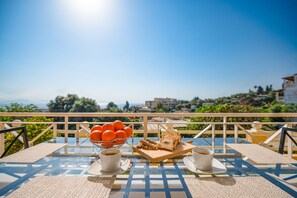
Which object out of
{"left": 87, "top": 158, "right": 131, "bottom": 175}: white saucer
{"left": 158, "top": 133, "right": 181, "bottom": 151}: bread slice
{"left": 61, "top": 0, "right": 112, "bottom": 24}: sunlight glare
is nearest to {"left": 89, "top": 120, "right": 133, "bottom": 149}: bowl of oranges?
{"left": 87, "top": 158, "right": 131, "bottom": 175}: white saucer

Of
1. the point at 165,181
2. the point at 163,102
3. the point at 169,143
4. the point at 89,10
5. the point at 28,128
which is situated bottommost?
the point at 28,128

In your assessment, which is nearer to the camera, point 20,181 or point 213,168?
point 20,181

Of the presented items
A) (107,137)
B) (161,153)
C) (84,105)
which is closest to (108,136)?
(107,137)

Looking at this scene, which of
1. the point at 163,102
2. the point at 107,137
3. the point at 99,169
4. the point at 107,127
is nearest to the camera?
the point at 99,169

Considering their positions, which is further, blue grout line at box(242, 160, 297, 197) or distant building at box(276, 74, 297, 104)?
distant building at box(276, 74, 297, 104)

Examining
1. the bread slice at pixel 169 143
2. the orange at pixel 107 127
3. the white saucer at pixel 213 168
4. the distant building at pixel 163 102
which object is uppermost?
the distant building at pixel 163 102

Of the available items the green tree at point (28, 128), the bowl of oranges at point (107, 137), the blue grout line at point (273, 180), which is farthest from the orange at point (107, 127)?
the green tree at point (28, 128)

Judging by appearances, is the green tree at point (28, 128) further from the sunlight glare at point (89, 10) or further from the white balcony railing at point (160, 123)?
the sunlight glare at point (89, 10)

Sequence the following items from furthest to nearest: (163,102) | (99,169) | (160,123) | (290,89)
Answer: (163,102) → (290,89) → (160,123) → (99,169)

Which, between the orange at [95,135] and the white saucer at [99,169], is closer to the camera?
the white saucer at [99,169]

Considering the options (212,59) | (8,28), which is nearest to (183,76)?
(212,59)

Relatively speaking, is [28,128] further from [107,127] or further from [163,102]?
[163,102]

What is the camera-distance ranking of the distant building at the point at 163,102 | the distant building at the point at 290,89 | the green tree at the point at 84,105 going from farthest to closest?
the green tree at the point at 84,105 → the distant building at the point at 163,102 → the distant building at the point at 290,89

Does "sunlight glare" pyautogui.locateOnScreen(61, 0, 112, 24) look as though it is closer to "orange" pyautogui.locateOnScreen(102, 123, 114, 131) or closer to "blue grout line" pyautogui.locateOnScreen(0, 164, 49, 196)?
"orange" pyautogui.locateOnScreen(102, 123, 114, 131)
